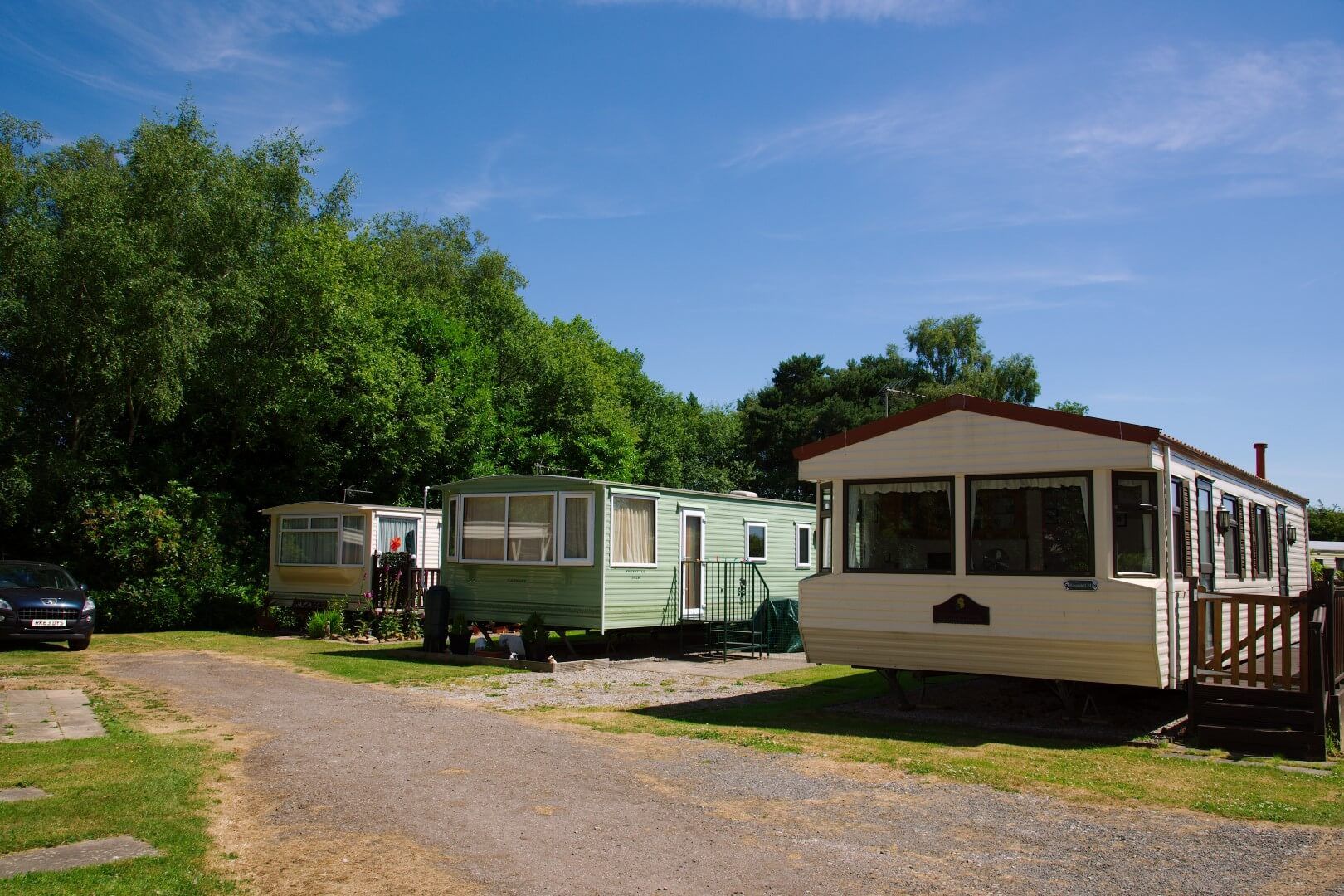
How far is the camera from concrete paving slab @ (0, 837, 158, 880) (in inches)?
203

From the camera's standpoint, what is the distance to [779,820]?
6410 mm

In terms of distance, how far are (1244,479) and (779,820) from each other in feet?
33.1

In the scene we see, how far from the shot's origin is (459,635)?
1702 cm

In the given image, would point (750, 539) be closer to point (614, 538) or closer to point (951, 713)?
point (614, 538)

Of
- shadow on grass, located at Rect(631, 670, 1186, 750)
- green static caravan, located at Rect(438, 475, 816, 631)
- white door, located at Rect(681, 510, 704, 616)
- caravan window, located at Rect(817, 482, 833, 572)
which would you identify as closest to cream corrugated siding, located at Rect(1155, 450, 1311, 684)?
shadow on grass, located at Rect(631, 670, 1186, 750)

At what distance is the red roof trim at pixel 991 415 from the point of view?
9.65 metres

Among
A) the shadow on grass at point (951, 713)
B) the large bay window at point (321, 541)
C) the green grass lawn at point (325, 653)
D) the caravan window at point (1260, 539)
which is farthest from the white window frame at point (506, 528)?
the caravan window at point (1260, 539)

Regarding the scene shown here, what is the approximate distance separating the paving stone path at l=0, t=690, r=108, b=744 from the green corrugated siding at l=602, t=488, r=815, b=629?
7.51 m

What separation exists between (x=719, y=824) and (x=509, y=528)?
444 inches

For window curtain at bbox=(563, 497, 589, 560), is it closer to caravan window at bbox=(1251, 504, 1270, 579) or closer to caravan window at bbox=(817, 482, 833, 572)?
caravan window at bbox=(817, 482, 833, 572)

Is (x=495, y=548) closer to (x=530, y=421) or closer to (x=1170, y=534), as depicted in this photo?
(x=1170, y=534)

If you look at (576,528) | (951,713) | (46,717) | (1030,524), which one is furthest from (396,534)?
(1030,524)

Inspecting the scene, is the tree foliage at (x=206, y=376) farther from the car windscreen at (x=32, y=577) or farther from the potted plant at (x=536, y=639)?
the potted plant at (x=536, y=639)

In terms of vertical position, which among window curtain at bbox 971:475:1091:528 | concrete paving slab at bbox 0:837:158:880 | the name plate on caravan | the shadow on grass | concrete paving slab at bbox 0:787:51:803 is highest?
window curtain at bbox 971:475:1091:528
